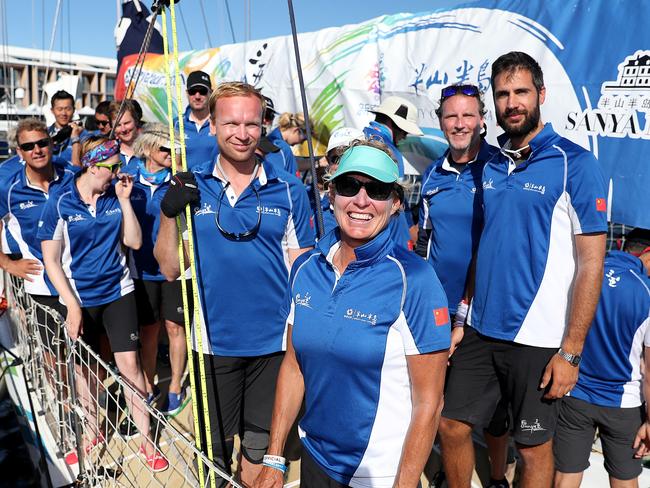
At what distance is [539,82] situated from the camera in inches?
94.6

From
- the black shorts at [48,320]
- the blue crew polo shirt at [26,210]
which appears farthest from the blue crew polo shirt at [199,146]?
the black shorts at [48,320]

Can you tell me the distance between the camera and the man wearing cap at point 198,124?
4.53 metres

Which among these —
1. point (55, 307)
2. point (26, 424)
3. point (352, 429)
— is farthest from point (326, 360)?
point (26, 424)

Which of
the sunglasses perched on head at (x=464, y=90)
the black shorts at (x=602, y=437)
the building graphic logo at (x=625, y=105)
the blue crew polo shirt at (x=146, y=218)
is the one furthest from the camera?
the blue crew polo shirt at (x=146, y=218)

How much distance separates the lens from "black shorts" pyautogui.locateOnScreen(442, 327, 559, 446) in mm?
2455

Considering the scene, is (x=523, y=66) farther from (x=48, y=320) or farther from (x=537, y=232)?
(x=48, y=320)

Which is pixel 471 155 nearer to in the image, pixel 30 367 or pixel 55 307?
pixel 55 307

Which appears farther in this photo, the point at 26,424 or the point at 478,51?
the point at 478,51

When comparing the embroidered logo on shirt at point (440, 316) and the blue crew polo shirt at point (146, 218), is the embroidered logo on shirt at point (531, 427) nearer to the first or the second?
the embroidered logo on shirt at point (440, 316)

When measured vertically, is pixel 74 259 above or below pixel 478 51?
below

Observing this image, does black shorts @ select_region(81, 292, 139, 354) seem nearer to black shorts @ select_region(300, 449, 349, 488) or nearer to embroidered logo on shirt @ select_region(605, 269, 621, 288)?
black shorts @ select_region(300, 449, 349, 488)

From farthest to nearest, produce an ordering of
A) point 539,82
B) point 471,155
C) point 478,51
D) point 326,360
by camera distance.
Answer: point 478,51, point 471,155, point 539,82, point 326,360

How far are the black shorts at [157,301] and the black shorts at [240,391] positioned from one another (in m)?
1.64

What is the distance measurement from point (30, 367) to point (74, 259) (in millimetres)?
1509
